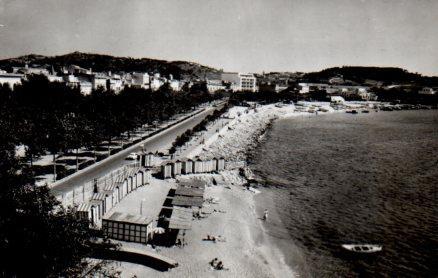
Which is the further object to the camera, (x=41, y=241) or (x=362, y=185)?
(x=362, y=185)

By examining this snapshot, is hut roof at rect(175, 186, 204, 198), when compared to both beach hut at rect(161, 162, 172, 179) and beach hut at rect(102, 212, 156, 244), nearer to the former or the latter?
beach hut at rect(161, 162, 172, 179)

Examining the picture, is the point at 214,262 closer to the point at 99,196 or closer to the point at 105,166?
the point at 99,196

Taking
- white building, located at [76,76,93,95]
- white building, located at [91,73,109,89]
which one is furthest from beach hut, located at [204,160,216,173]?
white building, located at [91,73,109,89]

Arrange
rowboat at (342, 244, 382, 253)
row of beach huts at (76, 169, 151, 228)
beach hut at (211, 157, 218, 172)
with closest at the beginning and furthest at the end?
row of beach huts at (76, 169, 151, 228) < rowboat at (342, 244, 382, 253) < beach hut at (211, 157, 218, 172)

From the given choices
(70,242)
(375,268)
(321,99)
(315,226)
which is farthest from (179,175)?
(321,99)

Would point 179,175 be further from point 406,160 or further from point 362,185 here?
point 406,160

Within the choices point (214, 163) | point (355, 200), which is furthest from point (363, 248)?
point (214, 163)
